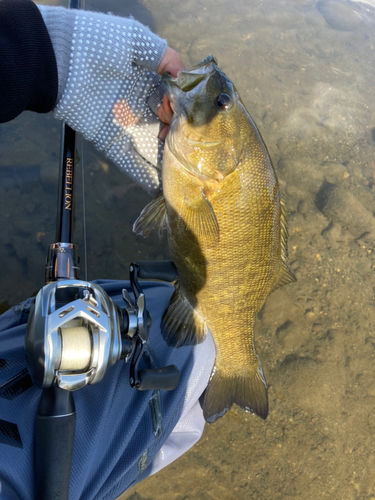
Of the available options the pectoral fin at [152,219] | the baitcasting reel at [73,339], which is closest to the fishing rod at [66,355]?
the baitcasting reel at [73,339]

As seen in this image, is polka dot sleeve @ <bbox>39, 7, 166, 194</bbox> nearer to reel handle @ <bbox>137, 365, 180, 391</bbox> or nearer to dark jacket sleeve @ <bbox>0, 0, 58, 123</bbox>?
dark jacket sleeve @ <bbox>0, 0, 58, 123</bbox>

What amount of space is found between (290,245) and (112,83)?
2300 mm

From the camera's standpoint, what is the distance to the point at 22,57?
158cm

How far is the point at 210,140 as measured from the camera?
65.7 inches

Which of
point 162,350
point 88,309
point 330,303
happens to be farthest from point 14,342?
point 330,303

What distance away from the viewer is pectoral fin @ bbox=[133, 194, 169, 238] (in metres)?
1.90

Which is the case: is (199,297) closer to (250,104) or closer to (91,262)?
(91,262)

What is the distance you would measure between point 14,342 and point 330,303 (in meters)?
2.81

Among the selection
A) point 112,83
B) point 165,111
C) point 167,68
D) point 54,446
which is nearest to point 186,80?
point 165,111

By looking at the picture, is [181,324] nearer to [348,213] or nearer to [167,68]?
[167,68]

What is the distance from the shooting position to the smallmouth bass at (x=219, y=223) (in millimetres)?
1654

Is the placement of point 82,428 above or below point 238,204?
below

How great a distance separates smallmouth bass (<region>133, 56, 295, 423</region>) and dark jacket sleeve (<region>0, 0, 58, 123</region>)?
690mm

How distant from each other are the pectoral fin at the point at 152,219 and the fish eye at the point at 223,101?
1.95 feet
